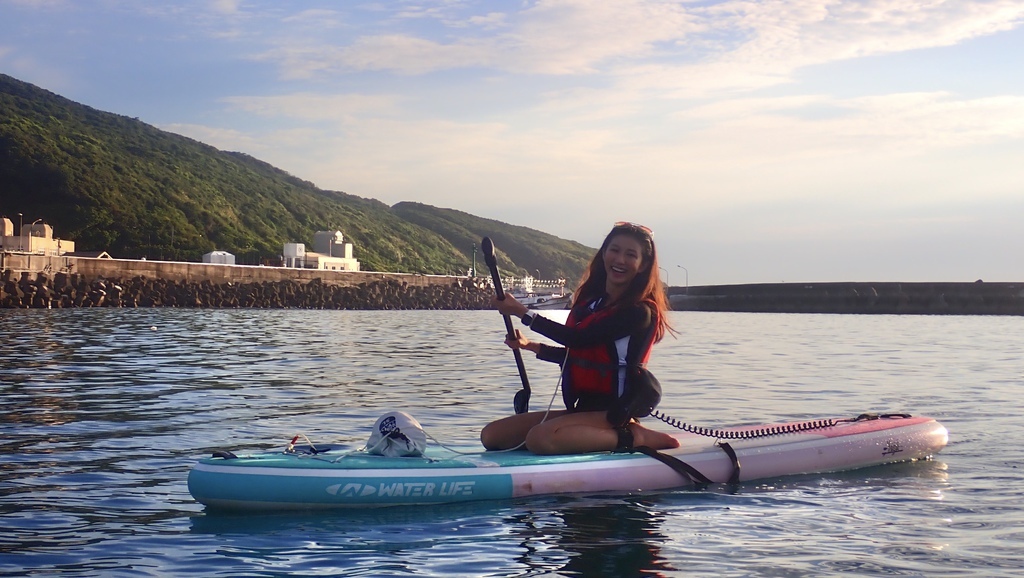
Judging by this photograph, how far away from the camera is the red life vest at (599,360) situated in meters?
7.74

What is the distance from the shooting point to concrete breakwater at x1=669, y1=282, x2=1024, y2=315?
71812 millimetres

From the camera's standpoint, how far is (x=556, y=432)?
7918 millimetres

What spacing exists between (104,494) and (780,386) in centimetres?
1241

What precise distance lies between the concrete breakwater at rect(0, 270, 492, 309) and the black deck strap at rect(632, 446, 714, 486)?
5339cm

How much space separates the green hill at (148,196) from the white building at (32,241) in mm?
16691

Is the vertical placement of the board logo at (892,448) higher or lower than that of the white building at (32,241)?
lower

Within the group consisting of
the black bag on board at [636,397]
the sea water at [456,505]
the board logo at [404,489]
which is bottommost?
the sea water at [456,505]

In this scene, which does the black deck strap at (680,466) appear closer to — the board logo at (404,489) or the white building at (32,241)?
the board logo at (404,489)

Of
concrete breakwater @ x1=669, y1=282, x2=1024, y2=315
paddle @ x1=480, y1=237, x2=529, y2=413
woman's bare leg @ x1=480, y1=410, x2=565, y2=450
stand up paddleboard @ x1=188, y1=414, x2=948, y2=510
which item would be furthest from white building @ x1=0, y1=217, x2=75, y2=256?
stand up paddleboard @ x1=188, y1=414, x2=948, y2=510

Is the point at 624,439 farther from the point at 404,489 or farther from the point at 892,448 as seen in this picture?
the point at 892,448

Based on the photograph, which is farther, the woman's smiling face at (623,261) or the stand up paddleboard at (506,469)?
the woman's smiling face at (623,261)

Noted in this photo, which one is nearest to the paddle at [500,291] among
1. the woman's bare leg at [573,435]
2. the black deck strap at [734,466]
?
the woman's bare leg at [573,435]

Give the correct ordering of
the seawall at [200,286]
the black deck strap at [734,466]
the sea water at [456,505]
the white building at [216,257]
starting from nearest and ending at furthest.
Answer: the sea water at [456,505]
the black deck strap at [734,466]
the seawall at [200,286]
the white building at [216,257]

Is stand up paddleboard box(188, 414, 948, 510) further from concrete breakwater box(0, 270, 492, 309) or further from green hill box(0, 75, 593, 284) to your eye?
green hill box(0, 75, 593, 284)
